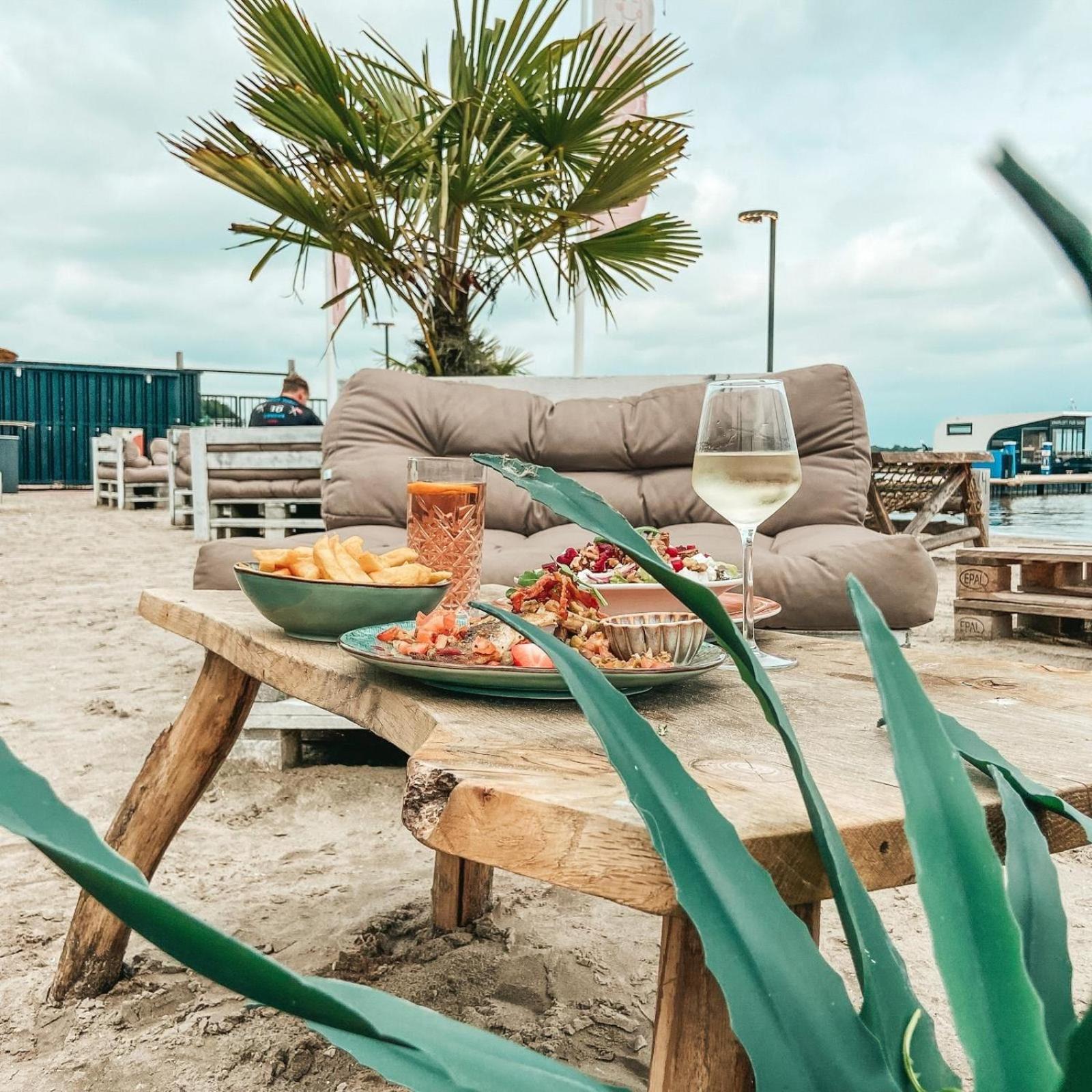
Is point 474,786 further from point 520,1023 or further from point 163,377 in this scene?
point 163,377

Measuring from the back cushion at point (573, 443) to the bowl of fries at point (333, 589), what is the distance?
1.90 meters

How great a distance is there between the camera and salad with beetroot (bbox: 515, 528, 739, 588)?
107cm

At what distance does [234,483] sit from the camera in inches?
275

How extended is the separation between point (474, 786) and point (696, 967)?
0.47 ft

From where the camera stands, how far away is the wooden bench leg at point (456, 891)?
1.36 metres

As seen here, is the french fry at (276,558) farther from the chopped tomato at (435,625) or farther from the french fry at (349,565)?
the chopped tomato at (435,625)

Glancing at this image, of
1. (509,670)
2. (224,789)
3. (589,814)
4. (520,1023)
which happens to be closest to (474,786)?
(589,814)

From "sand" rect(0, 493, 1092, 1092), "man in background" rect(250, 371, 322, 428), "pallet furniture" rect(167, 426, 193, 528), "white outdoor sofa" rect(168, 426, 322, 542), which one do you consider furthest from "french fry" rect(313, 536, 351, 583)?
"pallet furniture" rect(167, 426, 193, 528)

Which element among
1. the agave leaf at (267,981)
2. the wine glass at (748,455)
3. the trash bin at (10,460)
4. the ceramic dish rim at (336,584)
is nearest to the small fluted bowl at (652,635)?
the wine glass at (748,455)

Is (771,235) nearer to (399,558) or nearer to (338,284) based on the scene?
(338,284)

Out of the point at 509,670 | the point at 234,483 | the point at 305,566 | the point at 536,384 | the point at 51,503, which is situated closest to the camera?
the point at 509,670

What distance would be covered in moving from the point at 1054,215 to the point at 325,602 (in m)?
0.83

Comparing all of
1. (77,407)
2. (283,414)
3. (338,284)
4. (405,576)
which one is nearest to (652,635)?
(405,576)

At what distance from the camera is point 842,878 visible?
0.38m
